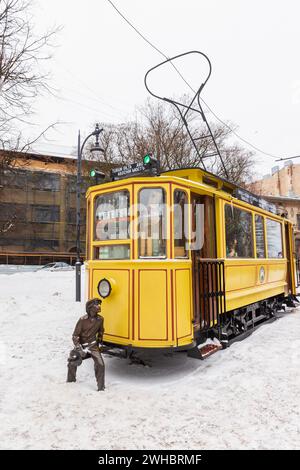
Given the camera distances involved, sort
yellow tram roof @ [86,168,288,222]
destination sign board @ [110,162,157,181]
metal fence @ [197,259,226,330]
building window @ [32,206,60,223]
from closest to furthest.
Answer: yellow tram roof @ [86,168,288,222] < destination sign board @ [110,162,157,181] < metal fence @ [197,259,226,330] < building window @ [32,206,60,223]

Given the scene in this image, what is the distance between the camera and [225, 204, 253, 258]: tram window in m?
6.59

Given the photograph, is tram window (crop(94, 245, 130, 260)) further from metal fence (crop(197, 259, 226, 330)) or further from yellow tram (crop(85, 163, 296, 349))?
metal fence (crop(197, 259, 226, 330))

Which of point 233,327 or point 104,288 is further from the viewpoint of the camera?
point 233,327

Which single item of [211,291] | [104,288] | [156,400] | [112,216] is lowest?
[156,400]

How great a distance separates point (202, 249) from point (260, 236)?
2.69 meters

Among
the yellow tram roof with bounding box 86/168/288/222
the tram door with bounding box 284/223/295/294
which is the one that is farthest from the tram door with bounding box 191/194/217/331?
the tram door with bounding box 284/223/295/294

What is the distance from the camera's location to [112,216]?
5543 mm

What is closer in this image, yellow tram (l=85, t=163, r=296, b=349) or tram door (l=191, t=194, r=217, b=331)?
yellow tram (l=85, t=163, r=296, b=349)

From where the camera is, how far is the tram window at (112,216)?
5.34 metres

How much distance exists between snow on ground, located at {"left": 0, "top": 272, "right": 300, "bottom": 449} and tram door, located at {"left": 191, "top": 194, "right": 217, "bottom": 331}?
0.89m

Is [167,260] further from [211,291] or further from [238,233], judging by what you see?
[238,233]

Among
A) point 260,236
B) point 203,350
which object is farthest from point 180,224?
point 260,236

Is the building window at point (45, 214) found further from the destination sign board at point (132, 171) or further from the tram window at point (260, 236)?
the destination sign board at point (132, 171)
